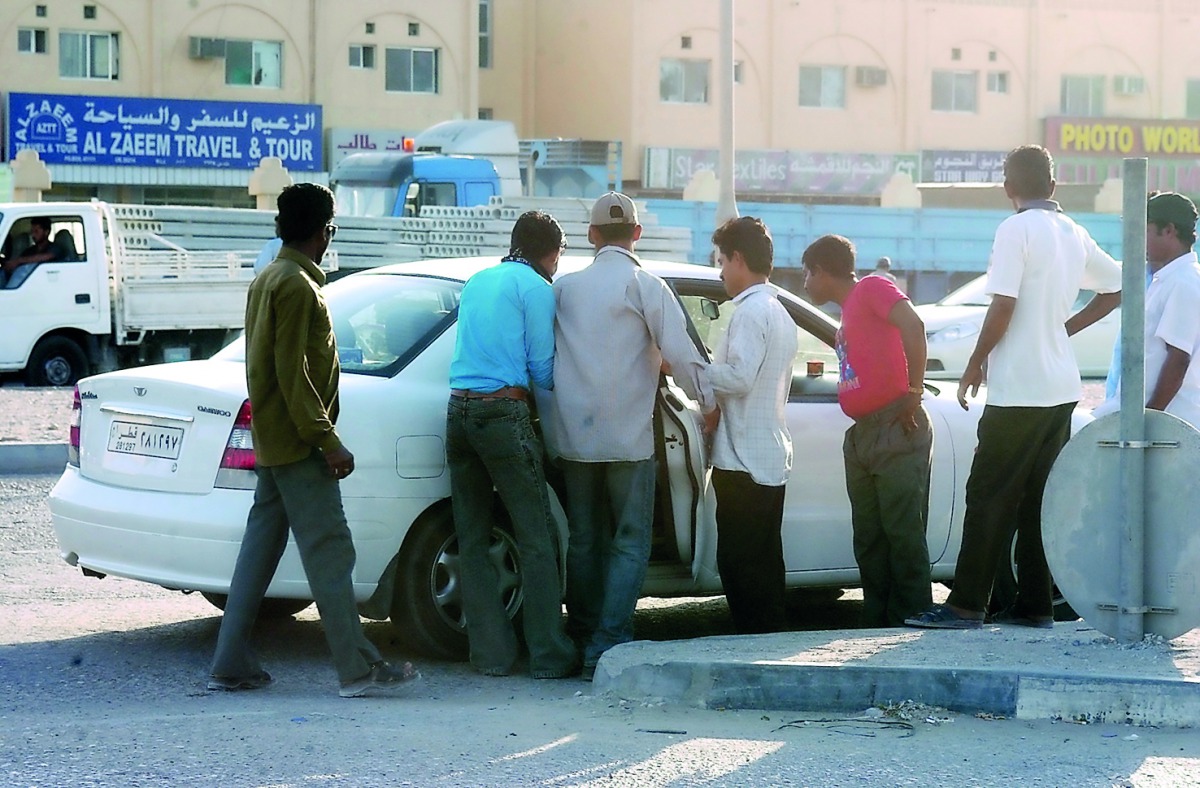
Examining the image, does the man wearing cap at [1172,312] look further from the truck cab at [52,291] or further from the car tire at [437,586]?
the truck cab at [52,291]

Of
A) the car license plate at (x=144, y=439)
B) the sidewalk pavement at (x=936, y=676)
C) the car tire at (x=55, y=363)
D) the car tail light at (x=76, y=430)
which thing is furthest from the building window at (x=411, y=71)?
the sidewalk pavement at (x=936, y=676)

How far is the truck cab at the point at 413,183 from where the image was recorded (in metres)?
24.9

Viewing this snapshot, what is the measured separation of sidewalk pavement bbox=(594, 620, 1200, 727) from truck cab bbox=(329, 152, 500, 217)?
19.3m

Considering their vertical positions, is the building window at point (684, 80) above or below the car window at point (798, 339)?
above

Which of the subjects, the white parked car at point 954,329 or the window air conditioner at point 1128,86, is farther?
the window air conditioner at point 1128,86

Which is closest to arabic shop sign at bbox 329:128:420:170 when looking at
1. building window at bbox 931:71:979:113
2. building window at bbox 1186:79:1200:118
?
building window at bbox 931:71:979:113

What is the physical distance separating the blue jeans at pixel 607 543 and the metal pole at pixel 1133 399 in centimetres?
166

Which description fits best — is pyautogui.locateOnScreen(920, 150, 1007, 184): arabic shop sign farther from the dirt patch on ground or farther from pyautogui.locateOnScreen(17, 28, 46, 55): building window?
the dirt patch on ground

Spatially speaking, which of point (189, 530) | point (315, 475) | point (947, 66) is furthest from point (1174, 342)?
point (947, 66)

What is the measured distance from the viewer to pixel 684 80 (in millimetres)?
46125

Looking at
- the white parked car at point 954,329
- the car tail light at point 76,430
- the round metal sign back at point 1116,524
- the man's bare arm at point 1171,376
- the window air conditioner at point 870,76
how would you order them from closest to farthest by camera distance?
the round metal sign back at point 1116,524 → the man's bare arm at point 1171,376 → the car tail light at point 76,430 → the white parked car at point 954,329 → the window air conditioner at point 870,76

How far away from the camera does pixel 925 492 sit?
6703 mm

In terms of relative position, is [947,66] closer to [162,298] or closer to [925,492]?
[162,298]

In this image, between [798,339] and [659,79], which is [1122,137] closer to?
[659,79]
